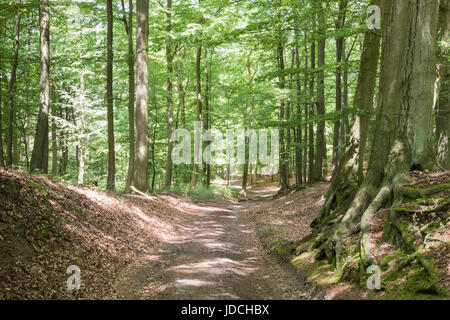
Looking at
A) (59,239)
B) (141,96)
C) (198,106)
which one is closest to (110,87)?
(141,96)

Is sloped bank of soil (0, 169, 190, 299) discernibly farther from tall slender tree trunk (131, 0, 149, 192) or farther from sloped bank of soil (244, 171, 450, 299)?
tall slender tree trunk (131, 0, 149, 192)

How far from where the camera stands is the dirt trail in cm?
561

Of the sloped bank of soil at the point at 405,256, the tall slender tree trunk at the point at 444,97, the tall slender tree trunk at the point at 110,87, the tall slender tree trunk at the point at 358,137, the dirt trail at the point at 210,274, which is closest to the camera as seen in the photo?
the sloped bank of soil at the point at 405,256

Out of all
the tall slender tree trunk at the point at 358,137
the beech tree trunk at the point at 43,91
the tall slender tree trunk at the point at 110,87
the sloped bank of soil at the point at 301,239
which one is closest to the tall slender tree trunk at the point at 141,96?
the tall slender tree trunk at the point at 110,87

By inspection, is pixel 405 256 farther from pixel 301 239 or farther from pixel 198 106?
pixel 198 106

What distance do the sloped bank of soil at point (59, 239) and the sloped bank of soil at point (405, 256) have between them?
13.4ft

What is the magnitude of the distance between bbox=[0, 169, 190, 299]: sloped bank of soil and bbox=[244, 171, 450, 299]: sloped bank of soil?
4.08m

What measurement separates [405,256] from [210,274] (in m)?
3.53

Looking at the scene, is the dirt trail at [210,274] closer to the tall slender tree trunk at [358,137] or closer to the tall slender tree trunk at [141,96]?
the tall slender tree trunk at [358,137]

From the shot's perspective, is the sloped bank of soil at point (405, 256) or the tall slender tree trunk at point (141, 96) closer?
the sloped bank of soil at point (405, 256)

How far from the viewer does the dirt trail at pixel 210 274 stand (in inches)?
221

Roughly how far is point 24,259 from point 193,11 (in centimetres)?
1697

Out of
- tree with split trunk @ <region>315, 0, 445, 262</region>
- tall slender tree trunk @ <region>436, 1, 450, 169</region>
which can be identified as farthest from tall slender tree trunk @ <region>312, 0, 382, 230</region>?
tall slender tree trunk @ <region>436, 1, 450, 169</region>

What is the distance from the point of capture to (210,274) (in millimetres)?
6348
